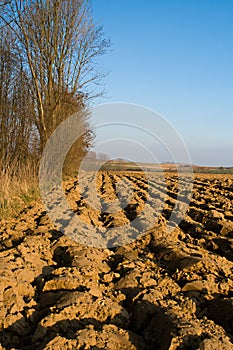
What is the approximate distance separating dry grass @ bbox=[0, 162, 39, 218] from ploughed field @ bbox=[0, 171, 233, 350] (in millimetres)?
811

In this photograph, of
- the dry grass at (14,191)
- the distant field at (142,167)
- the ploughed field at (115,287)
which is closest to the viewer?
the ploughed field at (115,287)

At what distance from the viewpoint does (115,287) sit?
11.4 feet

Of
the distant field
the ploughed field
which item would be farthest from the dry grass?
the distant field

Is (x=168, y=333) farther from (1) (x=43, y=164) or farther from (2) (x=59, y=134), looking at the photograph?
(2) (x=59, y=134)

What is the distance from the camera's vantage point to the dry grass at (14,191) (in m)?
7.13

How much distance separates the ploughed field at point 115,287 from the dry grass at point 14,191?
0.81 meters

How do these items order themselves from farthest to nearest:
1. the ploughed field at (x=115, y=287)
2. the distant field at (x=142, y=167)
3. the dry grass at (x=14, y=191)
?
the distant field at (x=142, y=167) < the dry grass at (x=14, y=191) < the ploughed field at (x=115, y=287)

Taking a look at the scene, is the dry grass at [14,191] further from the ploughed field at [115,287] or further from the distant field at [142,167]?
the distant field at [142,167]

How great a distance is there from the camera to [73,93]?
50.9 ft

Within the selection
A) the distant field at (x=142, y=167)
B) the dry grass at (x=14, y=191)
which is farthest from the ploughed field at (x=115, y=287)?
the distant field at (x=142, y=167)

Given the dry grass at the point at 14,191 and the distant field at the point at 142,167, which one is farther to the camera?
the distant field at the point at 142,167

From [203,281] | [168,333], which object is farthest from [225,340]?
[203,281]

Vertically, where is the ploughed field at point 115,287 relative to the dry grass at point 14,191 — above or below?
below

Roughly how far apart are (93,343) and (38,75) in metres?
12.2
